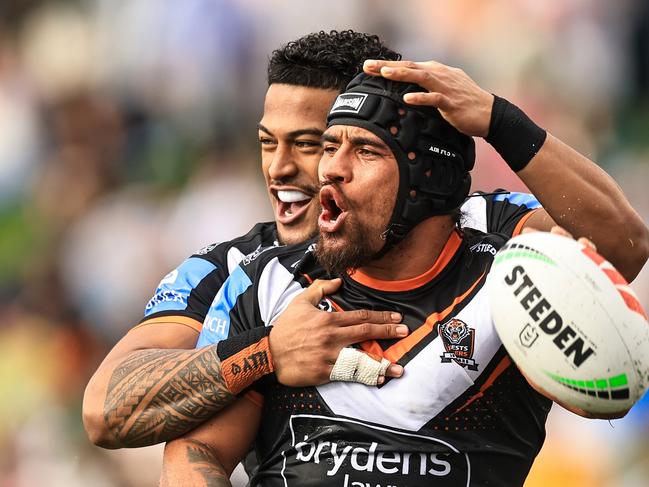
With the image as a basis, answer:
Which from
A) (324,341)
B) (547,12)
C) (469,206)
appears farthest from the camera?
(547,12)

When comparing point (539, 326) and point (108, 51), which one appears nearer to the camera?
point (539, 326)

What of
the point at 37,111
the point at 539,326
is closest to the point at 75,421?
the point at 37,111

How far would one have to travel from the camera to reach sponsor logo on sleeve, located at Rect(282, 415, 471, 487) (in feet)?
12.6

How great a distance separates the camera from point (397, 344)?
4000 millimetres

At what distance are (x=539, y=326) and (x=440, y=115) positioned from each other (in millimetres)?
1014

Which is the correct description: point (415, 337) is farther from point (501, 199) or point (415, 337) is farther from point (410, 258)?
point (501, 199)

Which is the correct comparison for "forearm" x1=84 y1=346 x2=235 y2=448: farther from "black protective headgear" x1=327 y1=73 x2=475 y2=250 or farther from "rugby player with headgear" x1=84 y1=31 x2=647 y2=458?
"black protective headgear" x1=327 y1=73 x2=475 y2=250

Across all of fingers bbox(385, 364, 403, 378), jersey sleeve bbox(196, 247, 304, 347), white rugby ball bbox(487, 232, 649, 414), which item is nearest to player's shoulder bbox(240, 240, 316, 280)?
jersey sleeve bbox(196, 247, 304, 347)

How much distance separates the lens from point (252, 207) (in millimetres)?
7789

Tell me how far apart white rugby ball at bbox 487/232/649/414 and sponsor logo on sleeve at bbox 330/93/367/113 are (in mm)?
886

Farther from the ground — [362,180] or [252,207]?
[362,180]

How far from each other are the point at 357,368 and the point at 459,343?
0.37 metres

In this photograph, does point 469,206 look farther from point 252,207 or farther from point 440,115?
point 252,207

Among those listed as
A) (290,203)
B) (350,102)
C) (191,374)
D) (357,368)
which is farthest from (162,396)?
(290,203)
